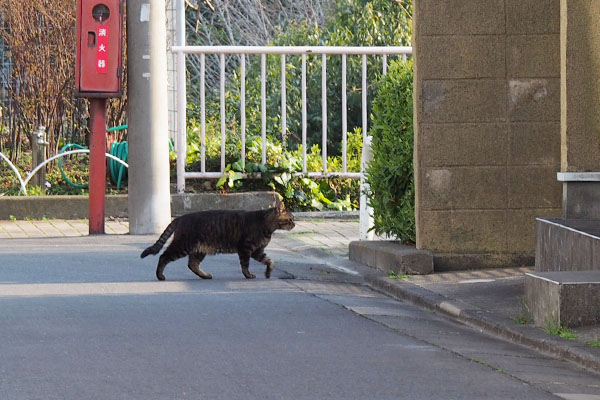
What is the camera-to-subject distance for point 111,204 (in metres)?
14.8

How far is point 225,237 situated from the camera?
999 centimetres

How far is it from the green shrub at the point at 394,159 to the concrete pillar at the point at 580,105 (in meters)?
1.59

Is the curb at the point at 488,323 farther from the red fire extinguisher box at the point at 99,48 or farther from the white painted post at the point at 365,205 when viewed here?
the red fire extinguisher box at the point at 99,48

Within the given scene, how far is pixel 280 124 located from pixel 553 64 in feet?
23.5

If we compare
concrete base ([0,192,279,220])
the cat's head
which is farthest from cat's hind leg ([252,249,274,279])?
concrete base ([0,192,279,220])

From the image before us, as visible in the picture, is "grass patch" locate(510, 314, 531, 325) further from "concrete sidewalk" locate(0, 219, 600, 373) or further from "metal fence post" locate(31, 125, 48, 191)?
"metal fence post" locate(31, 125, 48, 191)

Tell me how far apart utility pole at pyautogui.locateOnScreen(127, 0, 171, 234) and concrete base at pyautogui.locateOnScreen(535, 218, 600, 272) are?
16.0 ft

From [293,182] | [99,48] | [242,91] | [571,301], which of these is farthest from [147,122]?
[571,301]

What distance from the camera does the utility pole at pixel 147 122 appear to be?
12.9 metres

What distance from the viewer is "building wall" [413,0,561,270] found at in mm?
10172

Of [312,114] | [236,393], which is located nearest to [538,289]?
[236,393]

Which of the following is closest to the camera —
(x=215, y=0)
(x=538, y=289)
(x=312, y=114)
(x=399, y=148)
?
(x=538, y=289)

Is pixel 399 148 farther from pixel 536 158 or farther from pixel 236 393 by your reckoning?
pixel 236 393

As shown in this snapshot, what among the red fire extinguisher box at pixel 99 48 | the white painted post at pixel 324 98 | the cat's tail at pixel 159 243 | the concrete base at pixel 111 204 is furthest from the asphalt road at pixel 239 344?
the white painted post at pixel 324 98
